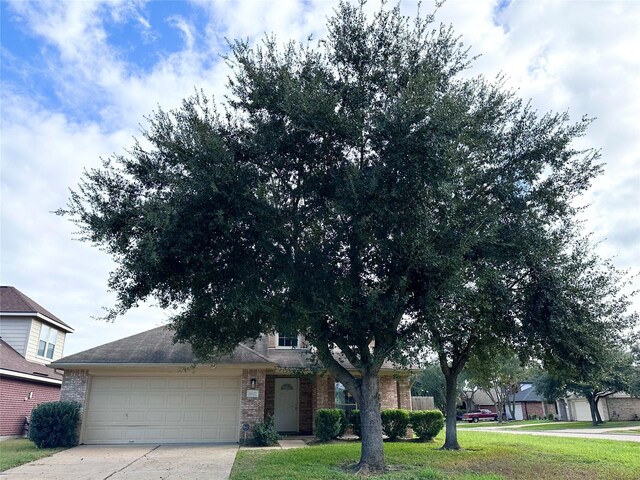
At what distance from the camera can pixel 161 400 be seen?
17484 millimetres

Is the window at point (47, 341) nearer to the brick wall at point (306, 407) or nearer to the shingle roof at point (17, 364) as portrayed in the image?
the shingle roof at point (17, 364)

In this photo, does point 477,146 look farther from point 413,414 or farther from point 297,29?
point 413,414

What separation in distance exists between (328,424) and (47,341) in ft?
51.1

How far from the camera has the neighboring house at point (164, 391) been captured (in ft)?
55.8

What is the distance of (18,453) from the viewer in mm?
14203

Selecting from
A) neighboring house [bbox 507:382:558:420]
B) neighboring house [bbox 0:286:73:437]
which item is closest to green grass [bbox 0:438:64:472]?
neighboring house [bbox 0:286:73:437]

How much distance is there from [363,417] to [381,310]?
3.31 metres

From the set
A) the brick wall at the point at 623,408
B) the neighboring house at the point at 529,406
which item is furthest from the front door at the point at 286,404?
the neighboring house at the point at 529,406

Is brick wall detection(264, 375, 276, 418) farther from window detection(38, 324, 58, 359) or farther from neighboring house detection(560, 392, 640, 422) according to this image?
neighboring house detection(560, 392, 640, 422)

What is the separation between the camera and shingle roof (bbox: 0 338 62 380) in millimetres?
18938

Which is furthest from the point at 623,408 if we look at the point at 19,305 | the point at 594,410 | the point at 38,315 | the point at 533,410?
the point at 19,305

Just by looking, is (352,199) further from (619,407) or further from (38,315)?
(619,407)

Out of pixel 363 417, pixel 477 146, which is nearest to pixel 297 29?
pixel 477 146

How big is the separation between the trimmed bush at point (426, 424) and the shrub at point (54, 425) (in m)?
12.5
